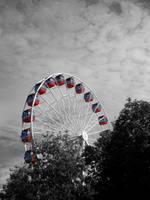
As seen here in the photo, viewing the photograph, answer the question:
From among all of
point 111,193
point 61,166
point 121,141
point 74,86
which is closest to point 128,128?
point 121,141

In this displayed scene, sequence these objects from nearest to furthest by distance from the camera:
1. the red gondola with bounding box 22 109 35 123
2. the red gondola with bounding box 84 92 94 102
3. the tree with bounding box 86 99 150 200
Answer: the tree with bounding box 86 99 150 200, the red gondola with bounding box 22 109 35 123, the red gondola with bounding box 84 92 94 102

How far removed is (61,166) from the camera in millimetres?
22875

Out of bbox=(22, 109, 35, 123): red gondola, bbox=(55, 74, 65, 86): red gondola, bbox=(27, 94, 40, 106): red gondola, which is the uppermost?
bbox=(55, 74, 65, 86): red gondola

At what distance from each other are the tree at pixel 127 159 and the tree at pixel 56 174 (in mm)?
4650

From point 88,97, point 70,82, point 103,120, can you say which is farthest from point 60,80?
point 103,120

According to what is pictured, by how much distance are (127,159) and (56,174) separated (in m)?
10.6

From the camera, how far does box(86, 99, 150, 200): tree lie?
14312 millimetres

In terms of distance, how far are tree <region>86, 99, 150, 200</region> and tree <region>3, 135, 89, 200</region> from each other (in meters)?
4.65

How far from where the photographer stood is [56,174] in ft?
75.5

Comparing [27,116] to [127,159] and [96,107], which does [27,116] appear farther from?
[127,159]

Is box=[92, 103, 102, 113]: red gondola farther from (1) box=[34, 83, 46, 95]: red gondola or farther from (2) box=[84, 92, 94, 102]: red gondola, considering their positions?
(1) box=[34, 83, 46, 95]: red gondola

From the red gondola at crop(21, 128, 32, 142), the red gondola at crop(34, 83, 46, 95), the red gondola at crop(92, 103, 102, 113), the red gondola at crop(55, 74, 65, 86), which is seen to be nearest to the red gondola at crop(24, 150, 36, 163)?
the red gondola at crop(21, 128, 32, 142)

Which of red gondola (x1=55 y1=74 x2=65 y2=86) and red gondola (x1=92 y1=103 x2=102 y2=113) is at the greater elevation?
red gondola (x1=55 y1=74 x2=65 y2=86)

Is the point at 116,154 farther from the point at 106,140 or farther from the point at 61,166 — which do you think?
the point at 61,166
